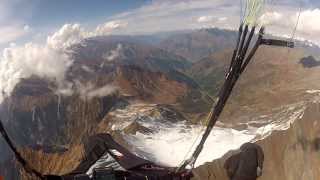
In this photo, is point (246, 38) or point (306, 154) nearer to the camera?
point (246, 38)

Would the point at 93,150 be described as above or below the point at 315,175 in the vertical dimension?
above

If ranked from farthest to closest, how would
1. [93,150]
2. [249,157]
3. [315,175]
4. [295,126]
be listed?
[295,126], [315,175], [93,150], [249,157]

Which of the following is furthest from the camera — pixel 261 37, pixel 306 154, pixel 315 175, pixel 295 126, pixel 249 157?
pixel 295 126

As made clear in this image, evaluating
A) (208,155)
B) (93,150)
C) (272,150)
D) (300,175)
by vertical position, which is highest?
(93,150)

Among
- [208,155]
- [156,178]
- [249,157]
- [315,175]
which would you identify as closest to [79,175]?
[156,178]

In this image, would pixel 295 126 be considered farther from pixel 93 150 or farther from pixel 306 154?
pixel 93 150

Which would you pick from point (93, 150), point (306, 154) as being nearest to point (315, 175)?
point (306, 154)
